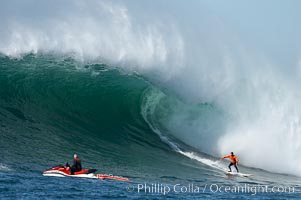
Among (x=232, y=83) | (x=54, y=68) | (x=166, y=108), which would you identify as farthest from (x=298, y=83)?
(x=54, y=68)

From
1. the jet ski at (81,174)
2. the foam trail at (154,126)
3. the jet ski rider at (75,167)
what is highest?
the foam trail at (154,126)

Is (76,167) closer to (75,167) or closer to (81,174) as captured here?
(75,167)

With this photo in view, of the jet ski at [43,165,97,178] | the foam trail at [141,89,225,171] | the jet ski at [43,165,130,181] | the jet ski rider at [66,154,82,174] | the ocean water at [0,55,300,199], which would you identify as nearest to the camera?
the ocean water at [0,55,300,199]

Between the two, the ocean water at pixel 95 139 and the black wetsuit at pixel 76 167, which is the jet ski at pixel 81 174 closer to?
the black wetsuit at pixel 76 167

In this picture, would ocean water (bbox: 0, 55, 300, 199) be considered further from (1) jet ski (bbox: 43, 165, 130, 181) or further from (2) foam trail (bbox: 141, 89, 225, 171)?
(1) jet ski (bbox: 43, 165, 130, 181)

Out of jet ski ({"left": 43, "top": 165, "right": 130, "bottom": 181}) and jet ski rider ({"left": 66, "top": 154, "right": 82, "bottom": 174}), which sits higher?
jet ski rider ({"left": 66, "top": 154, "right": 82, "bottom": 174})

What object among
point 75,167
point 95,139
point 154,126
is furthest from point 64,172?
point 154,126

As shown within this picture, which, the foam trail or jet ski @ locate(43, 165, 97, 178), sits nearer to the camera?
Answer: jet ski @ locate(43, 165, 97, 178)

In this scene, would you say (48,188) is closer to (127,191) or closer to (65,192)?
(65,192)

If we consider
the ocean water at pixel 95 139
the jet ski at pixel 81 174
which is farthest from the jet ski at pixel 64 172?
the ocean water at pixel 95 139

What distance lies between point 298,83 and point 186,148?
28.7ft

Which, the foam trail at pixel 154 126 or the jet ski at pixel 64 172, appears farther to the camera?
the foam trail at pixel 154 126

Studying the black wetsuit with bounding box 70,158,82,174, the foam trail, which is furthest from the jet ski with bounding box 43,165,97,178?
the foam trail

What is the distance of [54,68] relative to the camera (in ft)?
89.4
